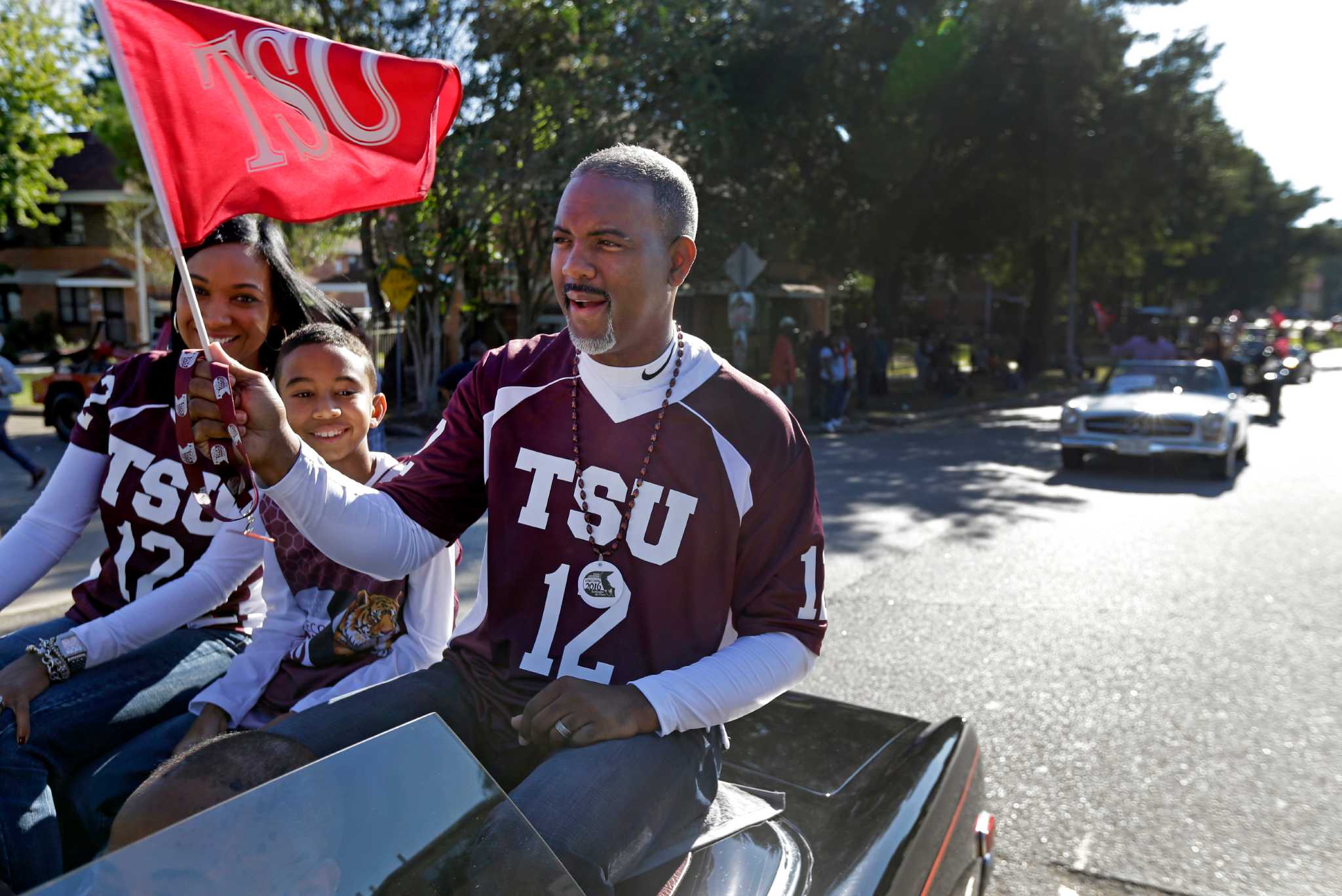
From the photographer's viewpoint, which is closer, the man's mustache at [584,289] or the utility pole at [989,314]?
the man's mustache at [584,289]

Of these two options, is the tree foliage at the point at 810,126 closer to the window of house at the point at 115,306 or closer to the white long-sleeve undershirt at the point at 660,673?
the window of house at the point at 115,306

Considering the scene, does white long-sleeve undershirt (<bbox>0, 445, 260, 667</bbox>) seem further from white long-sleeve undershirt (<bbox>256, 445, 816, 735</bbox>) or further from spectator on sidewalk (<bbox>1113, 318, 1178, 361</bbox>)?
spectator on sidewalk (<bbox>1113, 318, 1178, 361</bbox>)

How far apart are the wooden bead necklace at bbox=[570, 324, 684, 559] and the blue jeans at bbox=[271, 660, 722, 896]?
393 millimetres

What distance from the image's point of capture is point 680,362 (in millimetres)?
2268

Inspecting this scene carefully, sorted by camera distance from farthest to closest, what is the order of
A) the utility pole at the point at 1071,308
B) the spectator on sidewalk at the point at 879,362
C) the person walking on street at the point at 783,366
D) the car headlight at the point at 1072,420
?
the utility pole at the point at 1071,308
the spectator on sidewalk at the point at 879,362
the person walking on street at the point at 783,366
the car headlight at the point at 1072,420

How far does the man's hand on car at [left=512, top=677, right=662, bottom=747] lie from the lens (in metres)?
1.86

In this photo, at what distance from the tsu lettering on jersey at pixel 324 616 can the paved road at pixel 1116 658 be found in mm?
2166

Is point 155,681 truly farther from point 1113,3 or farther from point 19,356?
point 19,356

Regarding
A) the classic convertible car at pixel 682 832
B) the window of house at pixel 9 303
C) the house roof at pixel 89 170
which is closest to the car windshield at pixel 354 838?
the classic convertible car at pixel 682 832

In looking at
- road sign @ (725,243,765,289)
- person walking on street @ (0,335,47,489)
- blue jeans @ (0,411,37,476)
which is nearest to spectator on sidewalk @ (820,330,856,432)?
road sign @ (725,243,765,289)

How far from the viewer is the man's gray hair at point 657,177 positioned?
212 centimetres

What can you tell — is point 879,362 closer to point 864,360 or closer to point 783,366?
point 864,360

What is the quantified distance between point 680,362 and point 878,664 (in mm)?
3609

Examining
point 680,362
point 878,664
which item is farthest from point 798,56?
point 680,362
